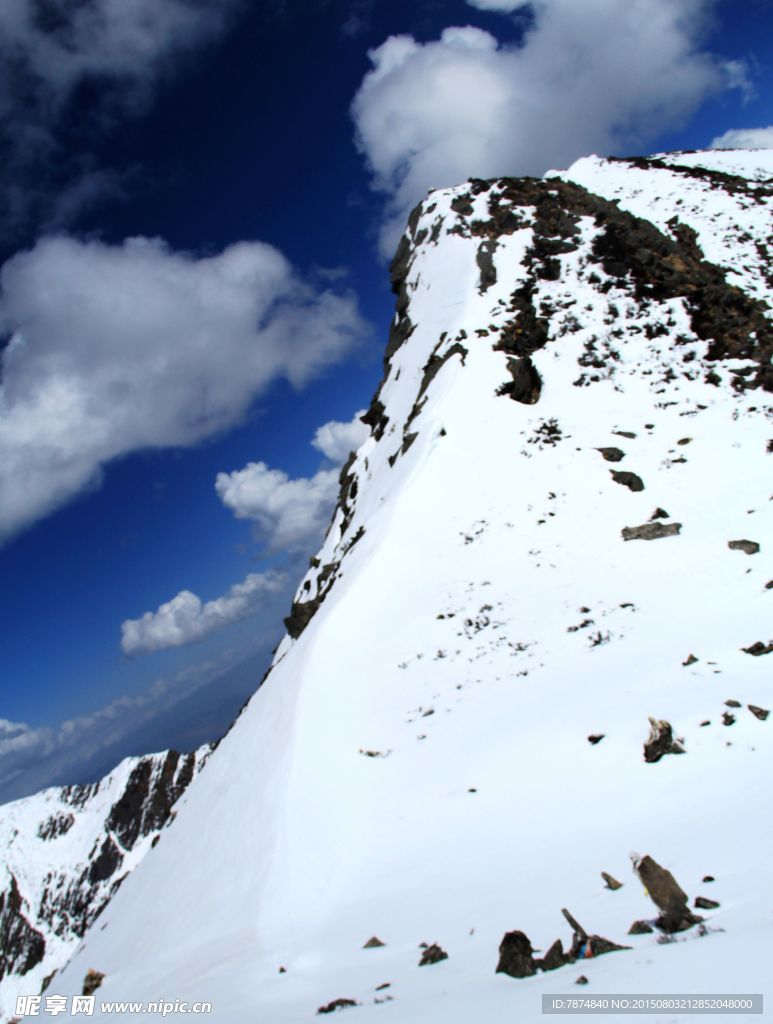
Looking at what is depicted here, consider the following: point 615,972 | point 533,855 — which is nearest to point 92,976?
point 533,855

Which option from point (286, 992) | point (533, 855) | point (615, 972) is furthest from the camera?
→ point (533, 855)

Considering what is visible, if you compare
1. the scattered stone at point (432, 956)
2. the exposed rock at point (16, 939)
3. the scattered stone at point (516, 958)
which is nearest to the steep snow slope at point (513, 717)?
the scattered stone at point (432, 956)

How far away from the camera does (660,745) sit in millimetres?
9188

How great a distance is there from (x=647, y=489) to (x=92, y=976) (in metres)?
19.8

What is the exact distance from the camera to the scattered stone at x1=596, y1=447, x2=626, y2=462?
20.4 m

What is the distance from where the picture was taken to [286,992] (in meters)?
7.01

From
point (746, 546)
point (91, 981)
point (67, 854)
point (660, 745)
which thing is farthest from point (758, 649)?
point (67, 854)

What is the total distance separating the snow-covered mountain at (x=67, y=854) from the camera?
150 meters

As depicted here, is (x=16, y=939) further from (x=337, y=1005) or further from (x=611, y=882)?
(x=611, y=882)

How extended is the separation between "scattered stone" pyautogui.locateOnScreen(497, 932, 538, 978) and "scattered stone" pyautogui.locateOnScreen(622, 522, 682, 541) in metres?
13.1

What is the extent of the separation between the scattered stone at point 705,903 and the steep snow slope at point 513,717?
0.12 m

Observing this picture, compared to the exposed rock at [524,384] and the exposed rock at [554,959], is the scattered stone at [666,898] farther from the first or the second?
the exposed rock at [524,384]

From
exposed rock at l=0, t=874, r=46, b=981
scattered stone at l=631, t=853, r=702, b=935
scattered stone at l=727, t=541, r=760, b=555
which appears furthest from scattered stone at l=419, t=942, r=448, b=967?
exposed rock at l=0, t=874, r=46, b=981

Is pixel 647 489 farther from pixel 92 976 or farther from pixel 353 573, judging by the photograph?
pixel 92 976
